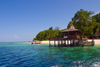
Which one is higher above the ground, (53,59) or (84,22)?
(84,22)

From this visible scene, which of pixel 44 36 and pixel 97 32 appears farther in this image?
pixel 44 36

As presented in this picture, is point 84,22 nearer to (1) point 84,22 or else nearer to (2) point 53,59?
(1) point 84,22

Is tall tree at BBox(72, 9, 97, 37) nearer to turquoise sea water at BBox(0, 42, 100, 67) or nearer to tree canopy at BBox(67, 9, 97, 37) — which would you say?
tree canopy at BBox(67, 9, 97, 37)

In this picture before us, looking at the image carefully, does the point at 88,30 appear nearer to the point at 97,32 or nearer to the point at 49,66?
the point at 97,32

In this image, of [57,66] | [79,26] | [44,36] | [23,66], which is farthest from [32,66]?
[44,36]

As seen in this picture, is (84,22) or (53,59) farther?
(84,22)

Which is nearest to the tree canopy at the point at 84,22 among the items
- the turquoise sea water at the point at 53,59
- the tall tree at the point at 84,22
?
the tall tree at the point at 84,22

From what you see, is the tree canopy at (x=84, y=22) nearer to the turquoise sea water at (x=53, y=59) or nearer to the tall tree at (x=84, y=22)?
the tall tree at (x=84, y=22)

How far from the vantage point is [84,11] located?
5094 cm

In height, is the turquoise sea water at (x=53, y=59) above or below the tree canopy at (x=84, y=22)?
below

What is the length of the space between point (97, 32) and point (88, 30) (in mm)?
6159

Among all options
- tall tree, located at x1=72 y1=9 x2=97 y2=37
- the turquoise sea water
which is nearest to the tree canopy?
tall tree, located at x1=72 y1=9 x2=97 y2=37

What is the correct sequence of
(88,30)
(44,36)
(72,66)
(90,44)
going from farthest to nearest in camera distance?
(44,36)
(88,30)
(90,44)
(72,66)

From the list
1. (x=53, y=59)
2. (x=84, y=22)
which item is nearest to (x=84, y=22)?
(x=84, y=22)
